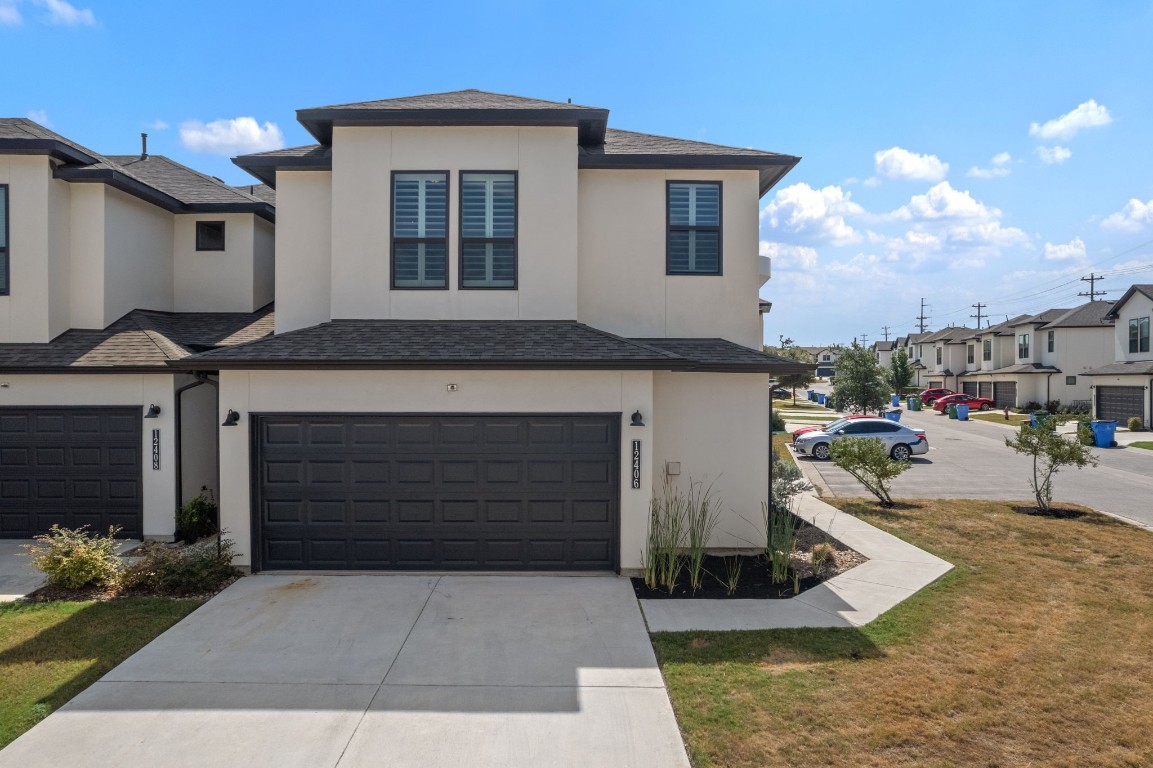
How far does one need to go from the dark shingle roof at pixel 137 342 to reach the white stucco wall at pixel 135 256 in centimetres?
28

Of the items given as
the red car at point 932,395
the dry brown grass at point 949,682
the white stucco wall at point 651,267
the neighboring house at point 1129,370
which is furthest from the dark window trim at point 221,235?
the red car at point 932,395

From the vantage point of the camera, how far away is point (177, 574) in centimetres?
788

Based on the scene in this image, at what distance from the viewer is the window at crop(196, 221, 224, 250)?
12.5m

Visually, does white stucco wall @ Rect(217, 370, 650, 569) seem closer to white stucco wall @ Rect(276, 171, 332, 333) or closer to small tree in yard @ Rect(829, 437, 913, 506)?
white stucco wall @ Rect(276, 171, 332, 333)

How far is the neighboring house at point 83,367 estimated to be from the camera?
988 centimetres

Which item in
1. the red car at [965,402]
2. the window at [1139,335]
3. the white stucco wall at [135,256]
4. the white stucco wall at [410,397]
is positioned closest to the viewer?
the white stucco wall at [410,397]

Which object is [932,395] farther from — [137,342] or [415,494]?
[137,342]

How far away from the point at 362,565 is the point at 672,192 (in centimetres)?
755

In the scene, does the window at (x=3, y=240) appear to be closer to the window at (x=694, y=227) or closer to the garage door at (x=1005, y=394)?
the window at (x=694, y=227)

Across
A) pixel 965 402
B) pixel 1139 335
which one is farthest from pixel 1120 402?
pixel 965 402

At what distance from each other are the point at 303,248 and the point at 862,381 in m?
26.0

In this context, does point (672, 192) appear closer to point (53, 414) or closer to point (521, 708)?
point (521, 708)

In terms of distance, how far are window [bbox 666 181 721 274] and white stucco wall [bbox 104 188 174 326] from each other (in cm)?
969

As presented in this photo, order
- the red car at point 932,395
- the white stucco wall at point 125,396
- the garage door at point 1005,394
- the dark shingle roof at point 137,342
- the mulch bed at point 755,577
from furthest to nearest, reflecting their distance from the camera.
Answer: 1. the red car at point 932,395
2. the garage door at point 1005,394
3. the white stucco wall at point 125,396
4. the dark shingle roof at point 137,342
5. the mulch bed at point 755,577
